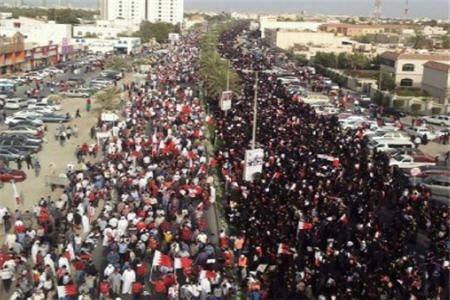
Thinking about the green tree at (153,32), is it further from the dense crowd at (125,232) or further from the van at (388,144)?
the dense crowd at (125,232)

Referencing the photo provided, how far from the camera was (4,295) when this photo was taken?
1240 centimetres

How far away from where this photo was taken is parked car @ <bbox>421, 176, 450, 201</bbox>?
20.8 meters

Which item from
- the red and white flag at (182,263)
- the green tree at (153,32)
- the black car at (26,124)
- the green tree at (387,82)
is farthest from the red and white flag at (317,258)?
the green tree at (153,32)

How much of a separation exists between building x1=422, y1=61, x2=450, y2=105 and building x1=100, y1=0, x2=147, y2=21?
434 ft

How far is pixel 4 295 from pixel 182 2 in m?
168

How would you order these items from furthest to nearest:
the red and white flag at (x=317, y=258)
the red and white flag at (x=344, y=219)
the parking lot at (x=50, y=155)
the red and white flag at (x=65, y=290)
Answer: the parking lot at (x=50, y=155)
the red and white flag at (x=344, y=219)
the red and white flag at (x=317, y=258)
the red and white flag at (x=65, y=290)

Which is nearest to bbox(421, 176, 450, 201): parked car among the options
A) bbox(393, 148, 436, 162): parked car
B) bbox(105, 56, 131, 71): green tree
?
bbox(393, 148, 436, 162): parked car

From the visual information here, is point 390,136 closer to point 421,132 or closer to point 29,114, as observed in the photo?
point 421,132

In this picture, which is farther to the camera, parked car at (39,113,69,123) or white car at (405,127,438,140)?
parked car at (39,113,69,123)

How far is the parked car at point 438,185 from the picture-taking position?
20.8 meters

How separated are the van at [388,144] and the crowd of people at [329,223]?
6.65 ft

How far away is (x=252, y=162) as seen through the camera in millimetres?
17672

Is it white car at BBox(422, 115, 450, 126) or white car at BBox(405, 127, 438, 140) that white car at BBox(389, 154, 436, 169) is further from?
white car at BBox(422, 115, 450, 126)

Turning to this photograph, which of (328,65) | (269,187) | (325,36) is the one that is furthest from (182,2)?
(269,187)
